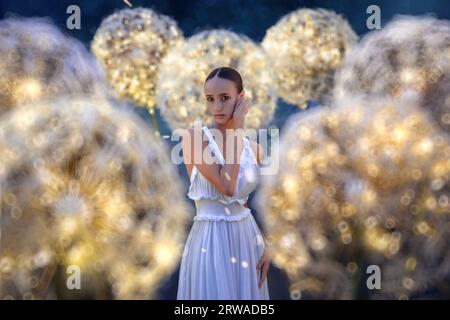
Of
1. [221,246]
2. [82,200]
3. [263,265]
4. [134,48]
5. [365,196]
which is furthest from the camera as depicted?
[365,196]

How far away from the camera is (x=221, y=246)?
2.66 meters

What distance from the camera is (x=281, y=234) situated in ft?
12.5

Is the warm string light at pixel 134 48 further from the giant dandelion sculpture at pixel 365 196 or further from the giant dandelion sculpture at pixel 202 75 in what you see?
the giant dandelion sculpture at pixel 365 196

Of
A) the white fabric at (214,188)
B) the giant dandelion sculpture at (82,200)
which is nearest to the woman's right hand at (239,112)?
the white fabric at (214,188)

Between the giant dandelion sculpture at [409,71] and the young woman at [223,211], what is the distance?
1335 mm

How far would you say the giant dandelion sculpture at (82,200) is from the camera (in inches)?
133

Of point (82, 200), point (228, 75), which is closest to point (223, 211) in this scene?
point (228, 75)

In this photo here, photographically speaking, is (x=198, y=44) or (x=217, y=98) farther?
(x=198, y=44)

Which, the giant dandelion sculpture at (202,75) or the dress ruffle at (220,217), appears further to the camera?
the giant dandelion sculpture at (202,75)

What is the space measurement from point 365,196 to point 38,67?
220 cm

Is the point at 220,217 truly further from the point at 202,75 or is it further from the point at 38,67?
the point at 38,67
